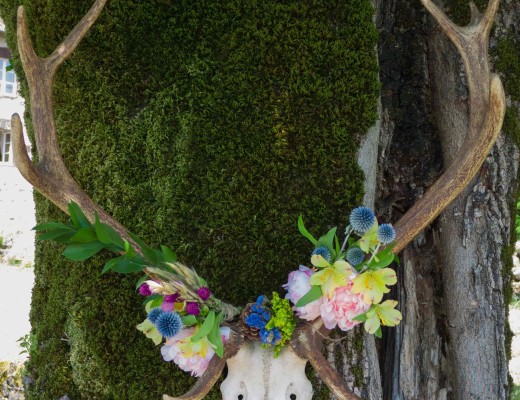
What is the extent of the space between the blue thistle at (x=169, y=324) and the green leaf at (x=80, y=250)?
0.25 meters

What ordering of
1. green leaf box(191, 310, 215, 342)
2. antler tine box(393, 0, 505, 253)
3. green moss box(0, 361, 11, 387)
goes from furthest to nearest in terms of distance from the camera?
green moss box(0, 361, 11, 387) → antler tine box(393, 0, 505, 253) → green leaf box(191, 310, 215, 342)

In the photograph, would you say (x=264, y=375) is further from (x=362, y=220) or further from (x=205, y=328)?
(x=362, y=220)

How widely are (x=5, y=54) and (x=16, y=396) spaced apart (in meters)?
10.5

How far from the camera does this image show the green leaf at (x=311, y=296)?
161 cm

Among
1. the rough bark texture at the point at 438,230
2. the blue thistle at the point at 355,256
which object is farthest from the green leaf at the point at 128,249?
the rough bark texture at the point at 438,230

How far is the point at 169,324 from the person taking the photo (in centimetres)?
158

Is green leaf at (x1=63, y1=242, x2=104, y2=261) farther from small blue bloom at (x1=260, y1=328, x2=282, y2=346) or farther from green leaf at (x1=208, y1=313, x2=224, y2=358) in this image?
small blue bloom at (x1=260, y1=328, x2=282, y2=346)

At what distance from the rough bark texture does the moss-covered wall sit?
44 cm

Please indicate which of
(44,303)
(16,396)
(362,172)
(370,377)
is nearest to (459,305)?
(370,377)

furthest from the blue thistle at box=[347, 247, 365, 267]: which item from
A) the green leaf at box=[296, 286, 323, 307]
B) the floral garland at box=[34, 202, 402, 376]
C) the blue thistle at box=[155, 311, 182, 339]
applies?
the blue thistle at box=[155, 311, 182, 339]

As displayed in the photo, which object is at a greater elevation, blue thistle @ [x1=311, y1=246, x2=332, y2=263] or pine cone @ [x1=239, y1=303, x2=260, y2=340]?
blue thistle @ [x1=311, y1=246, x2=332, y2=263]

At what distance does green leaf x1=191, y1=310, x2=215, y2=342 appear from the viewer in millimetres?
1575

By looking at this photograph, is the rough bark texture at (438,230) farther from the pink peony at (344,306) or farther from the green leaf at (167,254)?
the green leaf at (167,254)

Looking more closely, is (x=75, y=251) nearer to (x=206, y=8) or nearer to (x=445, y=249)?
A: (x=206, y=8)
